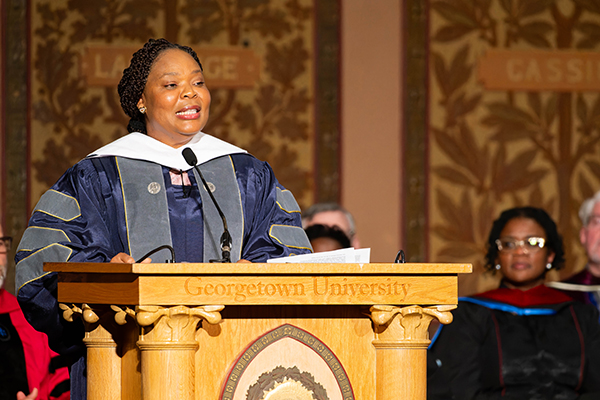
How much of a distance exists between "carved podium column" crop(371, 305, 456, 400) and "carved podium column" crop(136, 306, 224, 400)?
1.22 feet

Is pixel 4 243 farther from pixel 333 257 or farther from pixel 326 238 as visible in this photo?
pixel 333 257

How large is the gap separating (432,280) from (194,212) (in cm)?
77

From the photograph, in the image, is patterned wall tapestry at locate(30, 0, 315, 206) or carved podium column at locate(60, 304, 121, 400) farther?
patterned wall tapestry at locate(30, 0, 315, 206)

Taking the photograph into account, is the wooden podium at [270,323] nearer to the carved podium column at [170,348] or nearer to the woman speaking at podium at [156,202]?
the carved podium column at [170,348]

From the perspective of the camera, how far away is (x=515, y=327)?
376cm

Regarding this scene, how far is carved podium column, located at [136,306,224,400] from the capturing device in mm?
1794

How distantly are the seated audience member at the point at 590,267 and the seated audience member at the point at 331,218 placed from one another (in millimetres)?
1075

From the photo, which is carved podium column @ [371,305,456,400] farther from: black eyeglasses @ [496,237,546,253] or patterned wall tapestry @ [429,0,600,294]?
patterned wall tapestry @ [429,0,600,294]

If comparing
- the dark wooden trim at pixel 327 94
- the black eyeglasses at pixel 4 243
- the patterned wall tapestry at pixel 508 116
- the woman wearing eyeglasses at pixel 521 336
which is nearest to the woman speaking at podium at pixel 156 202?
the black eyeglasses at pixel 4 243

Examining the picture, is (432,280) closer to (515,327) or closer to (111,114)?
(515,327)

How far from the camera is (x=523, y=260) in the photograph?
3.91 meters

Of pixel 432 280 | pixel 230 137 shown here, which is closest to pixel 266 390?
pixel 432 280

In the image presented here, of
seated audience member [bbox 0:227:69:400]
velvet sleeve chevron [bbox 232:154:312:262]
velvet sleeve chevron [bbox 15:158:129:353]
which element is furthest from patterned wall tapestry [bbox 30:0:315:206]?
velvet sleeve chevron [bbox 15:158:129:353]

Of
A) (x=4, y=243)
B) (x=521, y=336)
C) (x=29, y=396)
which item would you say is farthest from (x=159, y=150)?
(x=521, y=336)
